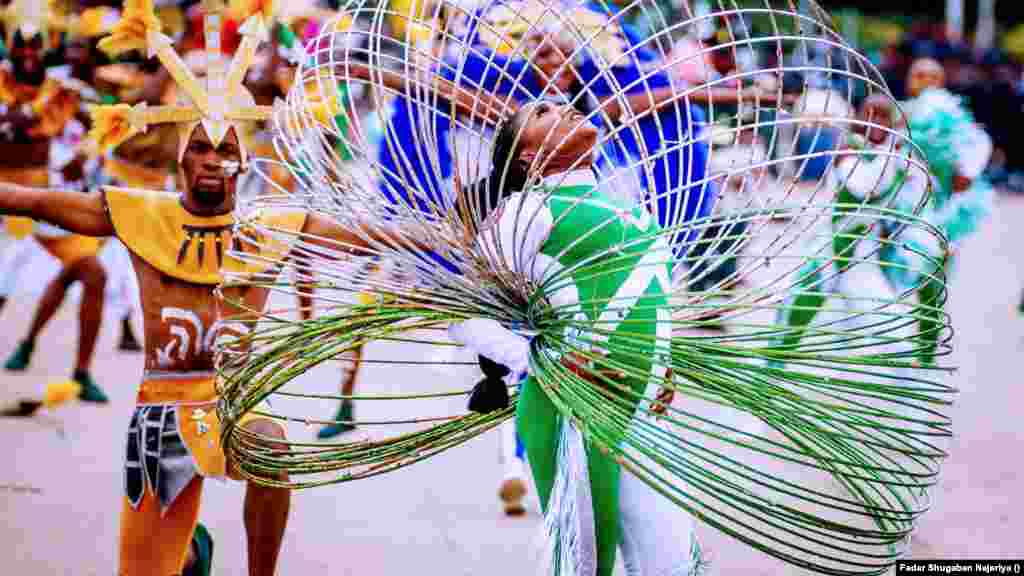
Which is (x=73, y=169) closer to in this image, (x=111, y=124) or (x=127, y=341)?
(x=127, y=341)

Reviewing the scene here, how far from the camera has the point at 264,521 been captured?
4.30 m

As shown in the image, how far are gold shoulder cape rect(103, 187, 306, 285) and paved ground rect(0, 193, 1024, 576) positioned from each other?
1385 millimetres

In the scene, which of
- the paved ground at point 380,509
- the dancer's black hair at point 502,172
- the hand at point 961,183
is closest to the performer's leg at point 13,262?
the paved ground at point 380,509

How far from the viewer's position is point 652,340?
3.51 m

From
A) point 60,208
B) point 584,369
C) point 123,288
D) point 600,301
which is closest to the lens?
point 600,301

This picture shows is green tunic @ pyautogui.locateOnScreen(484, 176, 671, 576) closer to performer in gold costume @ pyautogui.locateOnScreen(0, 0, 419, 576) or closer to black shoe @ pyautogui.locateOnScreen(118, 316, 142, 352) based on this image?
performer in gold costume @ pyautogui.locateOnScreen(0, 0, 419, 576)

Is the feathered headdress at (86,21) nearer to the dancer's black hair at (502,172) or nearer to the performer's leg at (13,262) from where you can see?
the performer's leg at (13,262)

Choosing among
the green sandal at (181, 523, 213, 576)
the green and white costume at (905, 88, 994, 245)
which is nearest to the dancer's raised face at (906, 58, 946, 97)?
the green and white costume at (905, 88, 994, 245)

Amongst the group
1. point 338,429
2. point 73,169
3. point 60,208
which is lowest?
point 338,429

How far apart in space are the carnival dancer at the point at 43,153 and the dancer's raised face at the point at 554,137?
502 cm

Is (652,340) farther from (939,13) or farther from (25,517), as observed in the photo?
(939,13)

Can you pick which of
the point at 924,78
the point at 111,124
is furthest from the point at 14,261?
the point at 924,78

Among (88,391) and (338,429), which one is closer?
(338,429)

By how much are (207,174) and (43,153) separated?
5066 millimetres
